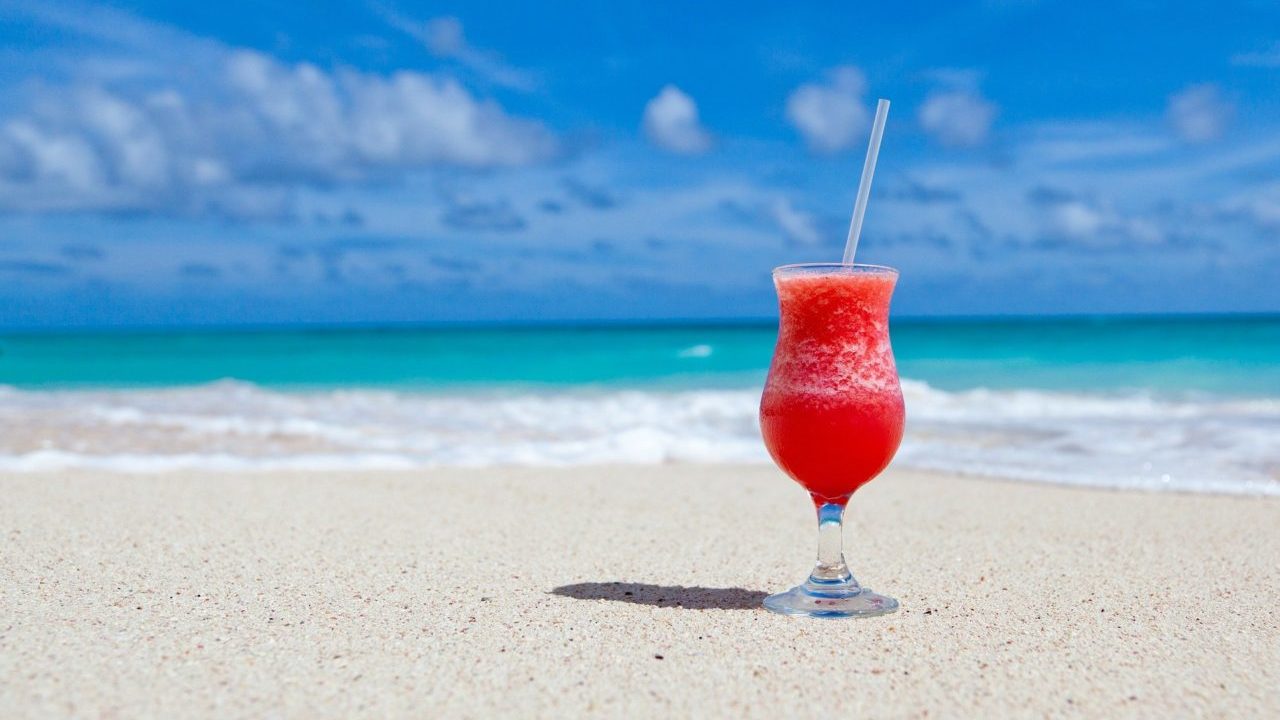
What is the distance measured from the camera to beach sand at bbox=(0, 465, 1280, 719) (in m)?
2.29

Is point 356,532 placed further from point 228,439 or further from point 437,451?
point 228,439

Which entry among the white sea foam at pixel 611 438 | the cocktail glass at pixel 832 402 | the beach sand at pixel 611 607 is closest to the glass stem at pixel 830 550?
the cocktail glass at pixel 832 402

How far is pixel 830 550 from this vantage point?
3061mm

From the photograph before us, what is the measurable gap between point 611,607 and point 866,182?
135cm

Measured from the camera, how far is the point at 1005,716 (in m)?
2.18

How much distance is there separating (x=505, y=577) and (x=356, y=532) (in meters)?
1.06

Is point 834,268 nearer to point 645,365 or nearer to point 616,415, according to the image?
point 616,415

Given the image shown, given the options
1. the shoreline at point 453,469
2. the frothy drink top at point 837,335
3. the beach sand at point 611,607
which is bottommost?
the beach sand at point 611,607

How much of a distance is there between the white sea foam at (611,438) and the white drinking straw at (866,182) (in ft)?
11.9

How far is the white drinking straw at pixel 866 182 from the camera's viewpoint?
9.61 feet

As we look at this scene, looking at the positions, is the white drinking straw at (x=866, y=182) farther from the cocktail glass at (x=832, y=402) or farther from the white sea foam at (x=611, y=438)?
the white sea foam at (x=611, y=438)

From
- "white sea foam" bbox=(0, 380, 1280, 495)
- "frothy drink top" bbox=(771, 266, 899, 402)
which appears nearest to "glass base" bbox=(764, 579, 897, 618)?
"frothy drink top" bbox=(771, 266, 899, 402)

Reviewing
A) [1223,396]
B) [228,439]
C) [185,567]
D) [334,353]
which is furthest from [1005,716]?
[334,353]

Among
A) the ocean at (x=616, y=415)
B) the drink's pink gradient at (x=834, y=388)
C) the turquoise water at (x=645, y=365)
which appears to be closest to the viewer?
the drink's pink gradient at (x=834, y=388)
